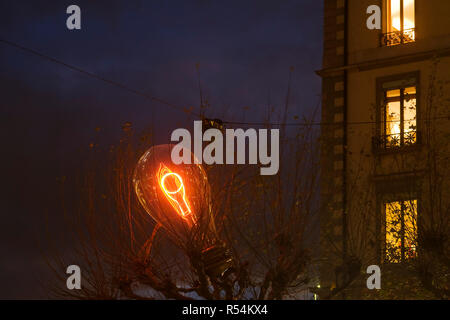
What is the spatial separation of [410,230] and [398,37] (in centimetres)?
650

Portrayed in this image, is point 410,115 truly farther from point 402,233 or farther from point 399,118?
point 402,233

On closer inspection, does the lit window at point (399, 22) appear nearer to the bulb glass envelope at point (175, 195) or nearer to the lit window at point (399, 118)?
the lit window at point (399, 118)

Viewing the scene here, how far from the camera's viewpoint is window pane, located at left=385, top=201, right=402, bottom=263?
23709mm

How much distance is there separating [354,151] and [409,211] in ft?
12.2

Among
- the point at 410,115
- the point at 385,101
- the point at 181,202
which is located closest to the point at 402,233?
the point at 410,115

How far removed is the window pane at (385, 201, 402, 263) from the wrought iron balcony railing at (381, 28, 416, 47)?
4.73m

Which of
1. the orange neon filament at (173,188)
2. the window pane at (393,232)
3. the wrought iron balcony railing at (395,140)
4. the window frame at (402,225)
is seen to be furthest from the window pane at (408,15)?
the orange neon filament at (173,188)

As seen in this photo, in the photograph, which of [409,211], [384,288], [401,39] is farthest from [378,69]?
[384,288]

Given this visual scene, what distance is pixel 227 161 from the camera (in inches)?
744

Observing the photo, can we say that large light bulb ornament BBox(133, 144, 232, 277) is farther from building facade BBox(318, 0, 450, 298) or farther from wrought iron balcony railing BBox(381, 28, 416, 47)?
wrought iron balcony railing BBox(381, 28, 416, 47)

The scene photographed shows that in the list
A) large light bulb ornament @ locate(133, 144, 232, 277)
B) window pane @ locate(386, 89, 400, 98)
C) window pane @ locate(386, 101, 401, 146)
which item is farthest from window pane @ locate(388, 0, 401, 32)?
large light bulb ornament @ locate(133, 144, 232, 277)

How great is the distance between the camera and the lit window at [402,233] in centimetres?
2336
